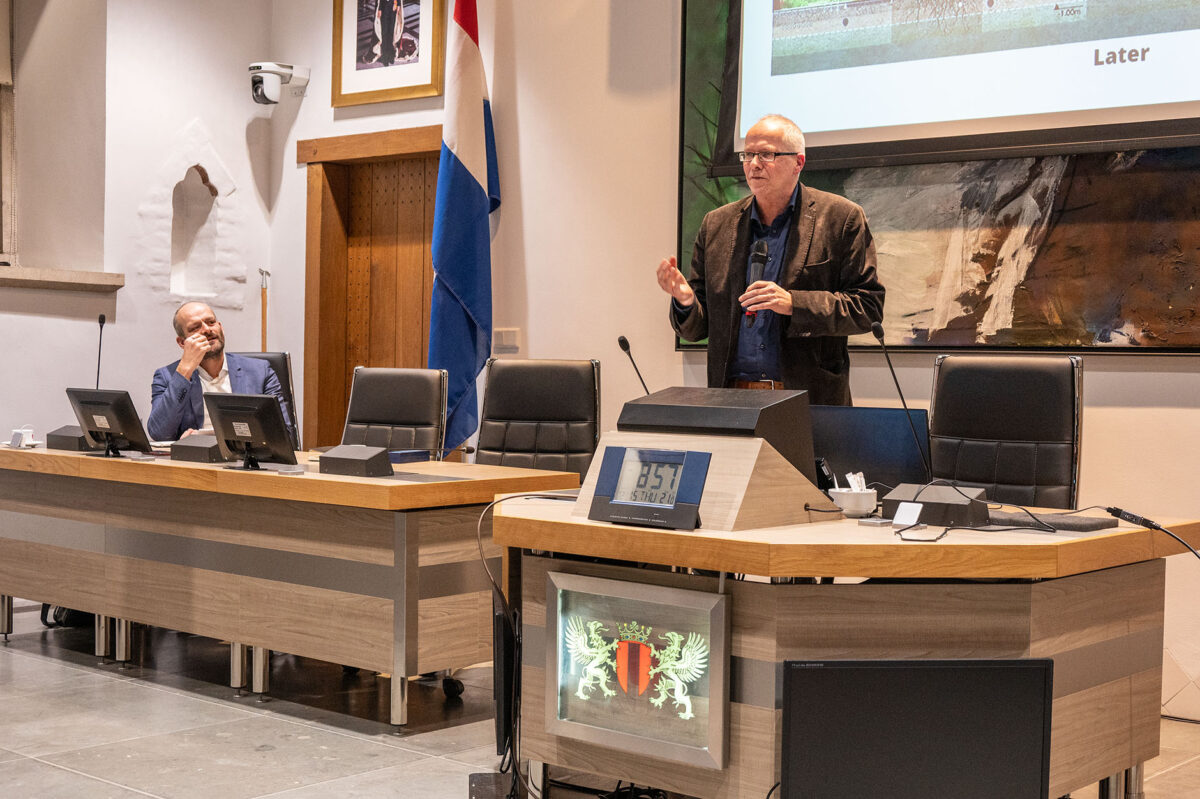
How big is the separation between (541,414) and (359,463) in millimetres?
809

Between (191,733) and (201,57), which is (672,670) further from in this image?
(201,57)

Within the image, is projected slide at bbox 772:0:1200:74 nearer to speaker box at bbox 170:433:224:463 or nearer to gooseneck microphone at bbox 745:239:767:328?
gooseneck microphone at bbox 745:239:767:328


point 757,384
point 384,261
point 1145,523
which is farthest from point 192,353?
point 1145,523

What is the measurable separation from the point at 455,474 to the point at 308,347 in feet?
9.15

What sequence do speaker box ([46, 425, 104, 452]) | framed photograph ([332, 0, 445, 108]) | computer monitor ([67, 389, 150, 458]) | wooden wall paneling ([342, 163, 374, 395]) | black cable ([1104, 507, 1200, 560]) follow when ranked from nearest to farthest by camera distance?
black cable ([1104, 507, 1200, 560])
computer monitor ([67, 389, 150, 458])
speaker box ([46, 425, 104, 452])
framed photograph ([332, 0, 445, 108])
wooden wall paneling ([342, 163, 374, 395])

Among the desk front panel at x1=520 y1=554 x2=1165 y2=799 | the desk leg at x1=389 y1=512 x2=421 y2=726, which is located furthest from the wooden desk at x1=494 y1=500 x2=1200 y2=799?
the desk leg at x1=389 y1=512 x2=421 y2=726

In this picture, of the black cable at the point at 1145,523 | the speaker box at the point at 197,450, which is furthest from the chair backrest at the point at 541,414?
the black cable at the point at 1145,523

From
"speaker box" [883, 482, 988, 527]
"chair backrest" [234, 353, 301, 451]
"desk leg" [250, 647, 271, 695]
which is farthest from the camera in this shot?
"chair backrest" [234, 353, 301, 451]

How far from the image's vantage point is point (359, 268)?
618cm

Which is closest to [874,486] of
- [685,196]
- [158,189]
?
[685,196]

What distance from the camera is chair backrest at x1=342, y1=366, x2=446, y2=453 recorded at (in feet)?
13.9

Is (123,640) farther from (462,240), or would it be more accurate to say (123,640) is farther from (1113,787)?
(1113,787)

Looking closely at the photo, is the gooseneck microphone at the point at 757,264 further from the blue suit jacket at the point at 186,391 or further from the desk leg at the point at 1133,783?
the blue suit jacket at the point at 186,391

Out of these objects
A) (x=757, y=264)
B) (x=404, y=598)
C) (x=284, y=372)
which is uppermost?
(x=757, y=264)
